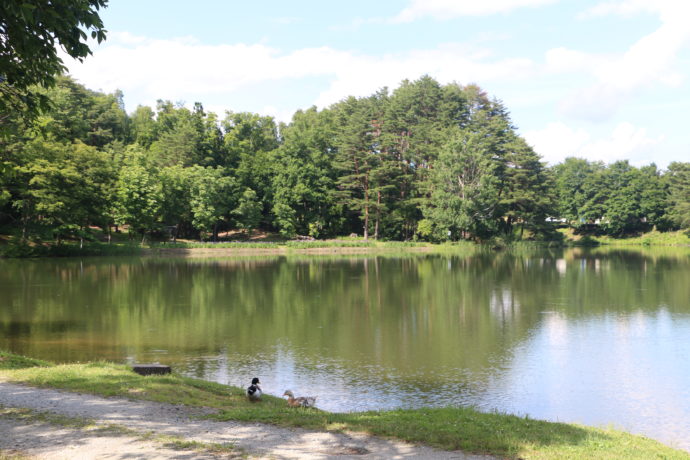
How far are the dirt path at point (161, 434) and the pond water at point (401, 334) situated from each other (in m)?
4.50

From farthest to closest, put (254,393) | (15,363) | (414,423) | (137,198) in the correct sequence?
(137,198) → (15,363) → (254,393) → (414,423)

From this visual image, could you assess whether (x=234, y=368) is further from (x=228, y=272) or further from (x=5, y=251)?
(x=5, y=251)

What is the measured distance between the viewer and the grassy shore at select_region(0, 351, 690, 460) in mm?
7789

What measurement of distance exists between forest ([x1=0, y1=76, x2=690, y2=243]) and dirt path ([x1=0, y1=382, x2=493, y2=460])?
50796 millimetres

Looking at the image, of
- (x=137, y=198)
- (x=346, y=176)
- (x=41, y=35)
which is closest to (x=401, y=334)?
(x=41, y=35)

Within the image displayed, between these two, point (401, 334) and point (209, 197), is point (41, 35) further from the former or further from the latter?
point (209, 197)

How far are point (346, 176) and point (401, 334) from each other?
58264mm

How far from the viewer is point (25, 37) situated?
797cm

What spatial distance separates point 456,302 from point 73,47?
23534 mm

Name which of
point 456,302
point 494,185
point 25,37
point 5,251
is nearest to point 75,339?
point 25,37

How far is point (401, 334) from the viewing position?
69.3 feet

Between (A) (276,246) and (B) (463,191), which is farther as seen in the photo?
(B) (463,191)

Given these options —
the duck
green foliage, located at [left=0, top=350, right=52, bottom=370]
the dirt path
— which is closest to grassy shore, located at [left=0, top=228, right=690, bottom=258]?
green foliage, located at [left=0, top=350, right=52, bottom=370]

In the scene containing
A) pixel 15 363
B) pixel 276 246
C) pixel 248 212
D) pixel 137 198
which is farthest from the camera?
pixel 248 212
